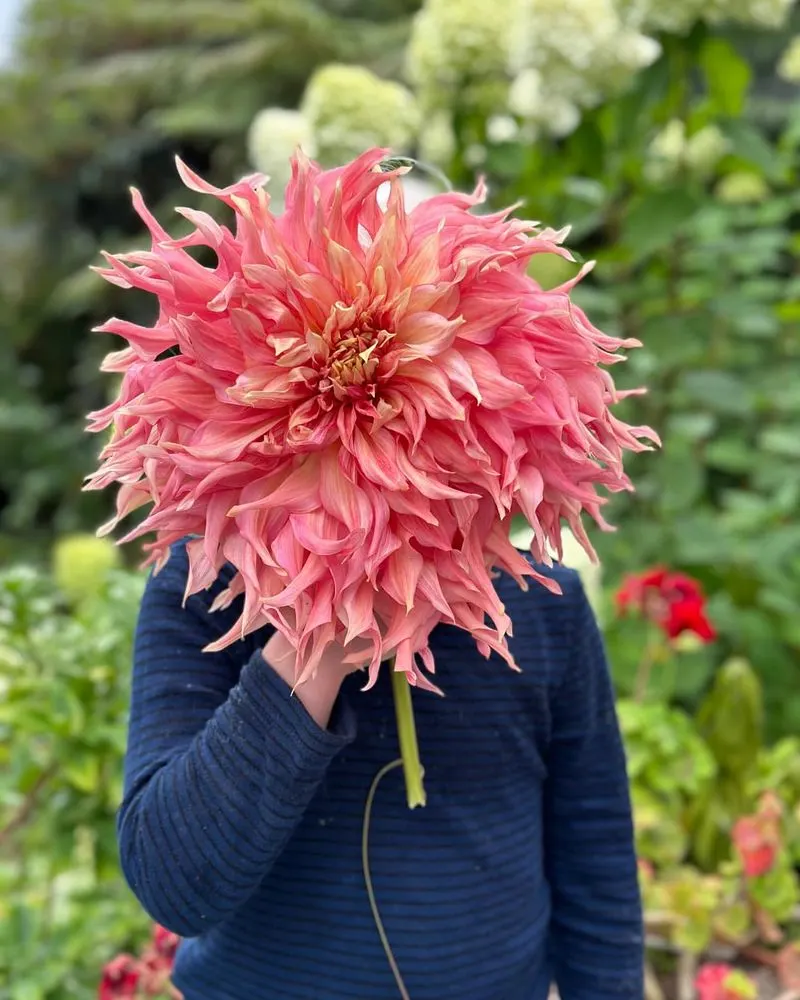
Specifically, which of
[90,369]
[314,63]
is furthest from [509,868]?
[90,369]

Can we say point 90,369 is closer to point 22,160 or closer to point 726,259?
point 22,160

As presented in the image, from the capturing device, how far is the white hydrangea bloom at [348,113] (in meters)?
1.22

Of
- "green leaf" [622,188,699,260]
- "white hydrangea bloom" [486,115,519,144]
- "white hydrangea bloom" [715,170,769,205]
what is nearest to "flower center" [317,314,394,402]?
"green leaf" [622,188,699,260]

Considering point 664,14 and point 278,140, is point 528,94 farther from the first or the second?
point 278,140

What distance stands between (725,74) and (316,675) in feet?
3.35

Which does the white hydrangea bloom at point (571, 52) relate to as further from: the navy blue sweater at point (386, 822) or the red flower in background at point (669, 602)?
the navy blue sweater at point (386, 822)

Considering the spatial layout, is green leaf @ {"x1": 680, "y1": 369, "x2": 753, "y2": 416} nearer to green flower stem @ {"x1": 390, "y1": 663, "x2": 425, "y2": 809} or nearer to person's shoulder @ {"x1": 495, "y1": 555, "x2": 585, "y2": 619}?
person's shoulder @ {"x1": 495, "y1": 555, "x2": 585, "y2": 619}

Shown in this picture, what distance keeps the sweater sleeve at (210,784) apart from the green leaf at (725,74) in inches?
38.7

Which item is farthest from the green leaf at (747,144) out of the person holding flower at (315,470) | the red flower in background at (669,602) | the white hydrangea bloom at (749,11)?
the person holding flower at (315,470)

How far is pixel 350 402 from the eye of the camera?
0.36 metres

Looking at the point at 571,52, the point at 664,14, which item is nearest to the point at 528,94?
the point at 571,52

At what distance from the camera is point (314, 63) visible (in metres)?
2.80

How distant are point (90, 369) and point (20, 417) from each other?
12.7 inches

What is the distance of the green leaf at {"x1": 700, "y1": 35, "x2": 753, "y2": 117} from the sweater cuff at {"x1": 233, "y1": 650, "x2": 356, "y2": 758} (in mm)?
1007
